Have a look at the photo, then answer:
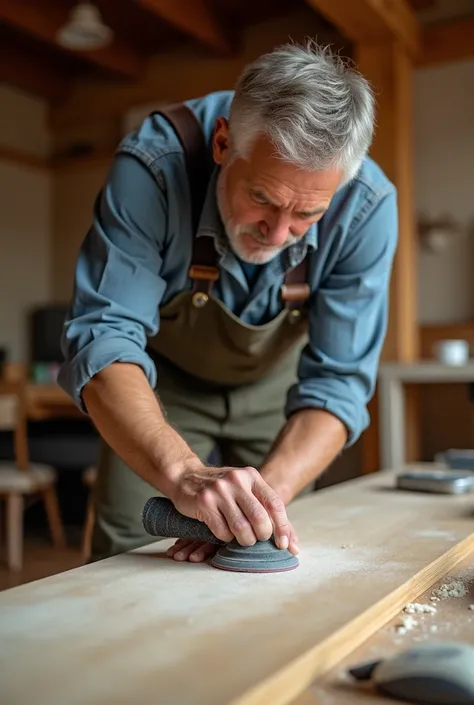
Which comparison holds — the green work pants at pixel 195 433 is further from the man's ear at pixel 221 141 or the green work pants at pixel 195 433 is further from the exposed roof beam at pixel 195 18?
the exposed roof beam at pixel 195 18

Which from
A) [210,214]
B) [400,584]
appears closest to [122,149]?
[210,214]

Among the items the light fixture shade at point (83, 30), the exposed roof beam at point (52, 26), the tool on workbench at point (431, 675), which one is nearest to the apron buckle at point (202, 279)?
the tool on workbench at point (431, 675)

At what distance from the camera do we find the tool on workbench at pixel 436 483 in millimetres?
1528

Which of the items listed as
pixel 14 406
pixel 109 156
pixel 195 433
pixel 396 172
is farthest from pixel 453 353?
pixel 109 156

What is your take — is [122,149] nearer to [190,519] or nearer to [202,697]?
[190,519]

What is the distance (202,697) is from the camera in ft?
1.97

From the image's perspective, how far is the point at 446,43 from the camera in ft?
15.5

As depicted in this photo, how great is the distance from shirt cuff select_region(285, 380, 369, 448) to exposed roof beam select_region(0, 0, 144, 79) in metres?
4.60

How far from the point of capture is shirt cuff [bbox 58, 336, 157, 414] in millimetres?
1257

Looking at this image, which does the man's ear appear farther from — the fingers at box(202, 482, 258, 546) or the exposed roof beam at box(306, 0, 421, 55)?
the exposed roof beam at box(306, 0, 421, 55)

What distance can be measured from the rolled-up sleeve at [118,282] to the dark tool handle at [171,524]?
27cm

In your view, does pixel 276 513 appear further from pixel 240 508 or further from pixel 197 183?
pixel 197 183

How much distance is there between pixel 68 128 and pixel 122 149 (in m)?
6.12

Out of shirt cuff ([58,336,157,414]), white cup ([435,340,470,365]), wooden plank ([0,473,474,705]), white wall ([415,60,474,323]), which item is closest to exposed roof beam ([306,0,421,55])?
white wall ([415,60,474,323])
